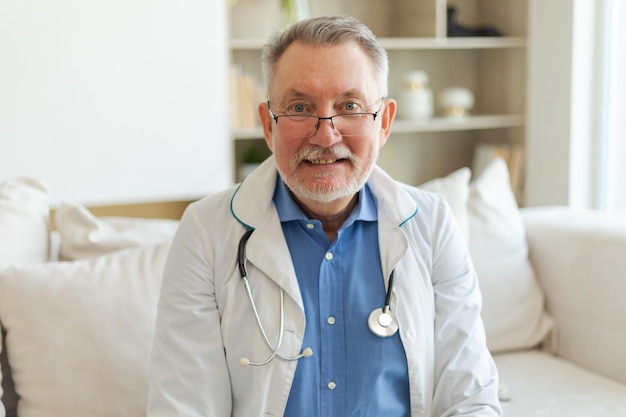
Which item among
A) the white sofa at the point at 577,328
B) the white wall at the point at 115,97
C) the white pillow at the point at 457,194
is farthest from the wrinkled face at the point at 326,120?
the white wall at the point at 115,97

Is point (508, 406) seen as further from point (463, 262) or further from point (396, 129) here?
point (396, 129)

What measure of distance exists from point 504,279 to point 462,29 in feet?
5.99

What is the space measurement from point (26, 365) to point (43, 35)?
1.45m

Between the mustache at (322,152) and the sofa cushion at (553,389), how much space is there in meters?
0.77

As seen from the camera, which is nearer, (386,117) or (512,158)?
(386,117)

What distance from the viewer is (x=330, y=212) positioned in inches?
64.5

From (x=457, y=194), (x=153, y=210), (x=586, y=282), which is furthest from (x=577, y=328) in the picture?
(x=153, y=210)

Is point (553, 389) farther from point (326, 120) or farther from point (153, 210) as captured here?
point (153, 210)

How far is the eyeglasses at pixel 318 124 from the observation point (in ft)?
4.97

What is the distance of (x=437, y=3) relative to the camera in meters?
3.54

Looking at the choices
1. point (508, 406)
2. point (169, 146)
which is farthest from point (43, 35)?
point (508, 406)

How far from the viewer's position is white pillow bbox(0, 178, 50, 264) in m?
1.84

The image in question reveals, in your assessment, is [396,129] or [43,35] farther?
[396,129]

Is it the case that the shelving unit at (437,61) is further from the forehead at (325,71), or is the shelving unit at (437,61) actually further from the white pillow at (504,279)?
the forehead at (325,71)
